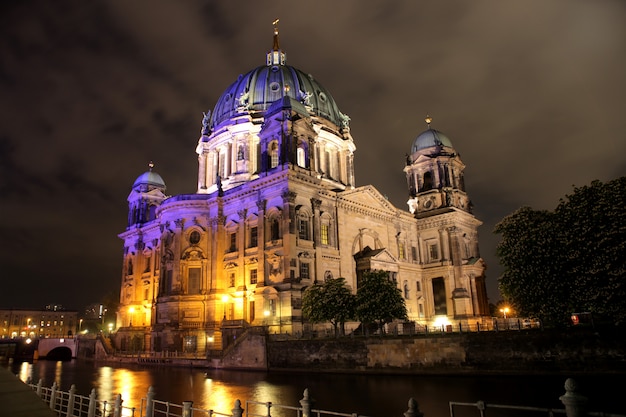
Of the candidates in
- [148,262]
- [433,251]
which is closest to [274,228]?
[433,251]

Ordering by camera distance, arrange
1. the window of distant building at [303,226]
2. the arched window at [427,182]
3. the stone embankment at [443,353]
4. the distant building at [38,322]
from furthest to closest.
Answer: the distant building at [38,322] → the arched window at [427,182] → the window of distant building at [303,226] → the stone embankment at [443,353]

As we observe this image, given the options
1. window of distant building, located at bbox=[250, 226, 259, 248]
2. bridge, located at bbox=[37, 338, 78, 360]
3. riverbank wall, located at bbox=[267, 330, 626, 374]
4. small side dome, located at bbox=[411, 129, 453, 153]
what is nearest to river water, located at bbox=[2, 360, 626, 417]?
riverbank wall, located at bbox=[267, 330, 626, 374]

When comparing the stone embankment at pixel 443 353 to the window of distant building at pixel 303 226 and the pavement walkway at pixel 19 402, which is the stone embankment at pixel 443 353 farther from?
the pavement walkway at pixel 19 402

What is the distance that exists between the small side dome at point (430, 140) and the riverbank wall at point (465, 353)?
4680 cm

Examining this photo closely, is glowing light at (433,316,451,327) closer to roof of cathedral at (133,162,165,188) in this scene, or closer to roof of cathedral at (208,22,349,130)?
roof of cathedral at (208,22,349,130)

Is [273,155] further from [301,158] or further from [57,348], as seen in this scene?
[57,348]

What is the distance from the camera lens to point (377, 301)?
44812mm

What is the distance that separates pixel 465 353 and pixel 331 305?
1417cm

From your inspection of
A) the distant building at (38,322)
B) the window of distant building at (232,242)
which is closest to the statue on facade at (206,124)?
the window of distant building at (232,242)

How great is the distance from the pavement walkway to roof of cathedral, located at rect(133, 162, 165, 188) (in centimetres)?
7435

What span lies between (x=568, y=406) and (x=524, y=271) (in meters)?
25.6

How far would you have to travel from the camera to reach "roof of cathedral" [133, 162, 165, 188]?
273ft

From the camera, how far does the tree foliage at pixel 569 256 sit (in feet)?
93.2

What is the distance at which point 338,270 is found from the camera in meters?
56.8
